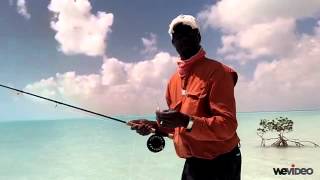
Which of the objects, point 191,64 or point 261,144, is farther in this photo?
point 261,144

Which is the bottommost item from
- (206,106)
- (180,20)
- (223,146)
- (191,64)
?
(223,146)

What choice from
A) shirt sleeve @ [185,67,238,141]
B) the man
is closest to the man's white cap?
the man

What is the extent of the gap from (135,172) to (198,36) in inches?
755

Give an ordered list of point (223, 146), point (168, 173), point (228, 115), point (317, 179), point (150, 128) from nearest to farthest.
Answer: point (228, 115) → point (223, 146) → point (150, 128) → point (317, 179) → point (168, 173)

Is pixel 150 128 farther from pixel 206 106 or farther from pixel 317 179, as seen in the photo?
pixel 317 179

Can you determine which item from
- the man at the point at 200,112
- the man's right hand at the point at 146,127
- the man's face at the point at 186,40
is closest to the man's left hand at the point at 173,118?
the man at the point at 200,112

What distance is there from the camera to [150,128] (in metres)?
3.15

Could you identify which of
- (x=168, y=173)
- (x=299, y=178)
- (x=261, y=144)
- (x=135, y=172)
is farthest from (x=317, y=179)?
(x=261, y=144)

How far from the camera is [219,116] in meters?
2.43

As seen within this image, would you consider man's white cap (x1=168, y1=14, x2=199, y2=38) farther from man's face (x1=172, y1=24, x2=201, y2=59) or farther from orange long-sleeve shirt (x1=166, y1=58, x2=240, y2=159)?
orange long-sleeve shirt (x1=166, y1=58, x2=240, y2=159)

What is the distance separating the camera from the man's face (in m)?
2.66

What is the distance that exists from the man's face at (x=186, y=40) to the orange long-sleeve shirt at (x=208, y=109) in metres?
0.08

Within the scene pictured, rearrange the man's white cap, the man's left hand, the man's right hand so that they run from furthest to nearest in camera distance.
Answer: the man's right hand → the man's white cap → the man's left hand

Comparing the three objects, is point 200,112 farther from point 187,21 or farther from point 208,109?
point 187,21
